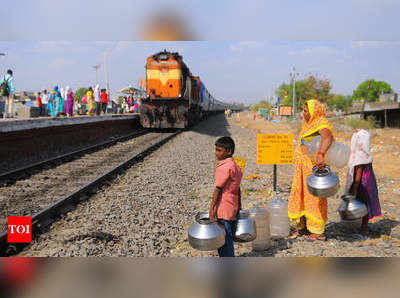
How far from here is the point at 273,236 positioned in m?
4.20

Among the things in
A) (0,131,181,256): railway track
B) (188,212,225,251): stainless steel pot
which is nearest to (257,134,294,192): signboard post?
(0,131,181,256): railway track

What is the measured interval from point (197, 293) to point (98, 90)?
19.4m

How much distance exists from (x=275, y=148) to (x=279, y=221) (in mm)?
1754

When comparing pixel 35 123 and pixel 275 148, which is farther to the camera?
pixel 35 123

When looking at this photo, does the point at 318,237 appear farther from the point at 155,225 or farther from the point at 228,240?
the point at 155,225

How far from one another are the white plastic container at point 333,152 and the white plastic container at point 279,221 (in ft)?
2.60

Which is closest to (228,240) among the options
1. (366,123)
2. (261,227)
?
(261,227)

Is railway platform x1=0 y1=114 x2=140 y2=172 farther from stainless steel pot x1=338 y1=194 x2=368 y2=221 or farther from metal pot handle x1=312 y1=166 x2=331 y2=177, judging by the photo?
stainless steel pot x1=338 y1=194 x2=368 y2=221

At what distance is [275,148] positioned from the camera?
570cm

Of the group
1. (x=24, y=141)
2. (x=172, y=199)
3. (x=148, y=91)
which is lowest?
(x=172, y=199)

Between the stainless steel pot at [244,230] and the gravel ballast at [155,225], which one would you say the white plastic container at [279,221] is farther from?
the stainless steel pot at [244,230]


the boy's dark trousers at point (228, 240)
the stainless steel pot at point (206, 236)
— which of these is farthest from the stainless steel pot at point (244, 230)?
the stainless steel pot at point (206, 236)

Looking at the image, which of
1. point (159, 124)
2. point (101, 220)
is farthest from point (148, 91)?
point (101, 220)

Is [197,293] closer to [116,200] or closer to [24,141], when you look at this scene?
[116,200]
